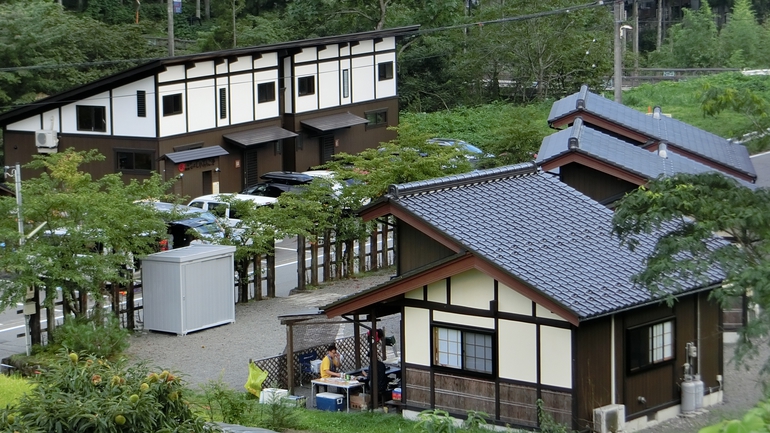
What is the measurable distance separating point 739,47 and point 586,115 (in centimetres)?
4637

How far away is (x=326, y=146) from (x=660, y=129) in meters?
21.6

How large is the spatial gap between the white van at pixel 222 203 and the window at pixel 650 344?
12.7 meters

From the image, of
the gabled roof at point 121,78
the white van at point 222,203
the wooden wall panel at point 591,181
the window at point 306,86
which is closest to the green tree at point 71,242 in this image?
the white van at point 222,203

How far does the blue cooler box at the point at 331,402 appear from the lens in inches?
688

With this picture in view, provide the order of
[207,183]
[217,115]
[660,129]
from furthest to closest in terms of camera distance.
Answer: [217,115] → [207,183] → [660,129]

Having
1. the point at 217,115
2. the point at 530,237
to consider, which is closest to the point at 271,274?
the point at 530,237

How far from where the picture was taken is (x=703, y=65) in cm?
6575

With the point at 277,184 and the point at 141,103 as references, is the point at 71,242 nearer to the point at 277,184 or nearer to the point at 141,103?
the point at 277,184

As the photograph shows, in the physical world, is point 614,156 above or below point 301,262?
above

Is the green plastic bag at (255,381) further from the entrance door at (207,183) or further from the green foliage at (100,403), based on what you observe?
the entrance door at (207,183)

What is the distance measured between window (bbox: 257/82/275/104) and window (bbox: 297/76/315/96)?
140 centimetres

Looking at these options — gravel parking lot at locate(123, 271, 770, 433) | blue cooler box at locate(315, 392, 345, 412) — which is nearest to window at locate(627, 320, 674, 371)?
gravel parking lot at locate(123, 271, 770, 433)

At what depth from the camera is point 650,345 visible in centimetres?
1641

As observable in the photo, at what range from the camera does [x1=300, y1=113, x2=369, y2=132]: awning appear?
43.4m
